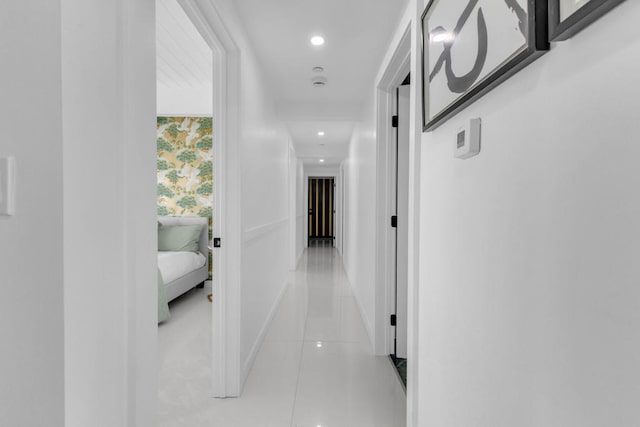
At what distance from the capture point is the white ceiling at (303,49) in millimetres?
1907

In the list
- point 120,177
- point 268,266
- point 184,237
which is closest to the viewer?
point 120,177

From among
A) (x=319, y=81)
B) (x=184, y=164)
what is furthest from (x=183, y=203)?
(x=319, y=81)

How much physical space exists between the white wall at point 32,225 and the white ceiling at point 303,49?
57.8 inches

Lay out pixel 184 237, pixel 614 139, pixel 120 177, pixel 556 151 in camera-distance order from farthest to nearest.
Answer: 1. pixel 184 237
2. pixel 120 177
3. pixel 556 151
4. pixel 614 139

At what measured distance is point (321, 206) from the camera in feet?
35.2

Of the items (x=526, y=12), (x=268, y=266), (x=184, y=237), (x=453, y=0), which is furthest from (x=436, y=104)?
(x=184, y=237)

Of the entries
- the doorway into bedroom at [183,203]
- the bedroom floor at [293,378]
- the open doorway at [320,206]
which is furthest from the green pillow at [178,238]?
the open doorway at [320,206]

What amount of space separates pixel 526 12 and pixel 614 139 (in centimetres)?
34

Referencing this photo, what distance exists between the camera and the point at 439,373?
3.97ft

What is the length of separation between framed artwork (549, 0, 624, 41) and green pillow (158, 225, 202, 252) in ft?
14.0

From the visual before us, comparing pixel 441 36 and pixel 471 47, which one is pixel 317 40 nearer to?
pixel 441 36

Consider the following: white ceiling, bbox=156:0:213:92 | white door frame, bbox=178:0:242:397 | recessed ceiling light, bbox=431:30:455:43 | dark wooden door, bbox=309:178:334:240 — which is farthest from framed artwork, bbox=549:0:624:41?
dark wooden door, bbox=309:178:334:240

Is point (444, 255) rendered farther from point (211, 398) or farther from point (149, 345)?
point (211, 398)

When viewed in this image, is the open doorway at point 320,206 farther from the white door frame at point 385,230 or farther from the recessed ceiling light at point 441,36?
the recessed ceiling light at point 441,36
